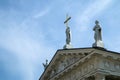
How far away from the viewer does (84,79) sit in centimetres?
3319

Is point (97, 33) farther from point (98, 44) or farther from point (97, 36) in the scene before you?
point (98, 44)

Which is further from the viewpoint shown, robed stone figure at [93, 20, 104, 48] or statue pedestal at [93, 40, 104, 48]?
robed stone figure at [93, 20, 104, 48]

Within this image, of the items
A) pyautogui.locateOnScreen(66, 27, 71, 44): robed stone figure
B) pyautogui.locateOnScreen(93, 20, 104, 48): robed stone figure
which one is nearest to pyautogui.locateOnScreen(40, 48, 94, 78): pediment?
pyautogui.locateOnScreen(93, 20, 104, 48): robed stone figure

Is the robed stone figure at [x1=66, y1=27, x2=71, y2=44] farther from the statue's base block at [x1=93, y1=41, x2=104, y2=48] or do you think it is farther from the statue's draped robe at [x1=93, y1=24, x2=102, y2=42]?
the statue's base block at [x1=93, y1=41, x2=104, y2=48]

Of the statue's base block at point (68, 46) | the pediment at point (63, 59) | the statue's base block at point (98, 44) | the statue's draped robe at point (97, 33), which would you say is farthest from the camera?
the statue's base block at point (68, 46)

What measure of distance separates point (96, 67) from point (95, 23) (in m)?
4.46

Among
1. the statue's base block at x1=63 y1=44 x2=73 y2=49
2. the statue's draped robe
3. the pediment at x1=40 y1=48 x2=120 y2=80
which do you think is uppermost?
the statue's base block at x1=63 y1=44 x2=73 y2=49

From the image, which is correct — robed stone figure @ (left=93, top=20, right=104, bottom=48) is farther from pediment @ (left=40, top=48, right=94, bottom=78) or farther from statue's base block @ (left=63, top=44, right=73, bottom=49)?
statue's base block @ (left=63, top=44, right=73, bottom=49)

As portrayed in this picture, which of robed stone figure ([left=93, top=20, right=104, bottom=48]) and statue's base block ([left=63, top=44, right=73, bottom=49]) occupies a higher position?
statue's base block ([left=63, top=44, right=73, bottom=49])

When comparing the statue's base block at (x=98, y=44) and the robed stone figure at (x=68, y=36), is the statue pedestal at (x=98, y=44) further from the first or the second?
the robed stone figure at (x=68, y=36)

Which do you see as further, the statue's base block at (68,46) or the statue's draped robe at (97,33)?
the statue's base block at (68,46)

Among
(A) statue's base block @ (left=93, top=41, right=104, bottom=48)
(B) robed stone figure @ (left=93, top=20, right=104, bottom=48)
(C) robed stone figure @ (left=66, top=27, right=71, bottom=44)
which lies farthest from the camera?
(C) robed stone figure @ (left=66, top=27, right=71, bottom=44)

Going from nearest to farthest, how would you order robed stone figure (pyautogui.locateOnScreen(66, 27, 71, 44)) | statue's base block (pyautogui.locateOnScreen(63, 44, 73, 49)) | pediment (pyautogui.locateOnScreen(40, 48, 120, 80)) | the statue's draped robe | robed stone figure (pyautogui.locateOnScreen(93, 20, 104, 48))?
pediment (pyautogui.locateOnScreen(40, 48, 120, 80)) → robed stone figure (pyautogui.locateOnScreen(93, 20, 104, 48)) → the statue's draped robe → statue's base block (pyautogui.locateOnScreen(63, 44, 73, 49)) → robed stone figure (pyautogui.locateOnScreen(66, 27, 71, 44))

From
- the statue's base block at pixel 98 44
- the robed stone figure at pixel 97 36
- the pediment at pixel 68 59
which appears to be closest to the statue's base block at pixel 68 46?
the pediment at pixel 68 59
